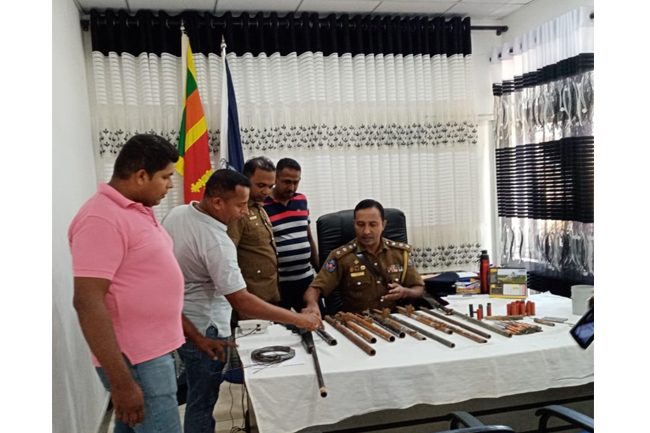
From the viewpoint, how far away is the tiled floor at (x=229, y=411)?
307 centimetres

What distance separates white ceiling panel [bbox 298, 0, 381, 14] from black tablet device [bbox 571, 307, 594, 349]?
3007 mm

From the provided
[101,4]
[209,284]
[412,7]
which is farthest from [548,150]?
[101,4]

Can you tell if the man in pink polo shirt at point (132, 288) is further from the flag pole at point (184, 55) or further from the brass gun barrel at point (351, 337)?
the flag pole at point (184, 55)

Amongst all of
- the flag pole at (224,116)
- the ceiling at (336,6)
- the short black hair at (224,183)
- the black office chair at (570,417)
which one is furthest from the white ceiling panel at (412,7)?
the black office chair at (570,417)

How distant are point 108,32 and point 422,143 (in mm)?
2523

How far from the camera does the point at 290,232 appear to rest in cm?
331

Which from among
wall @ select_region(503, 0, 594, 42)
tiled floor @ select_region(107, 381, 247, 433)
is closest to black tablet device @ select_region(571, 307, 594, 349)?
tiled floor @ select_region(107, 381, 247, 433)

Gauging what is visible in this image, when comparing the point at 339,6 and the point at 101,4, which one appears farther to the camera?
the point at 339,6

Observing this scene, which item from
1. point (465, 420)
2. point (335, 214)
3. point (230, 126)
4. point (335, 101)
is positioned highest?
point (335, 101)

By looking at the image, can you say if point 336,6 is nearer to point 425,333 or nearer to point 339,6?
point 339,6

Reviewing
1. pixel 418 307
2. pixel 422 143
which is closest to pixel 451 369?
pixel 418 307

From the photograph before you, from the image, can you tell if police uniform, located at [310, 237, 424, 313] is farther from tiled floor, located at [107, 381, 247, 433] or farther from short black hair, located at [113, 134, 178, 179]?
short black hair, located at [113, 134, 178, 179]

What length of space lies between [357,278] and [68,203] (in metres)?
1.62
